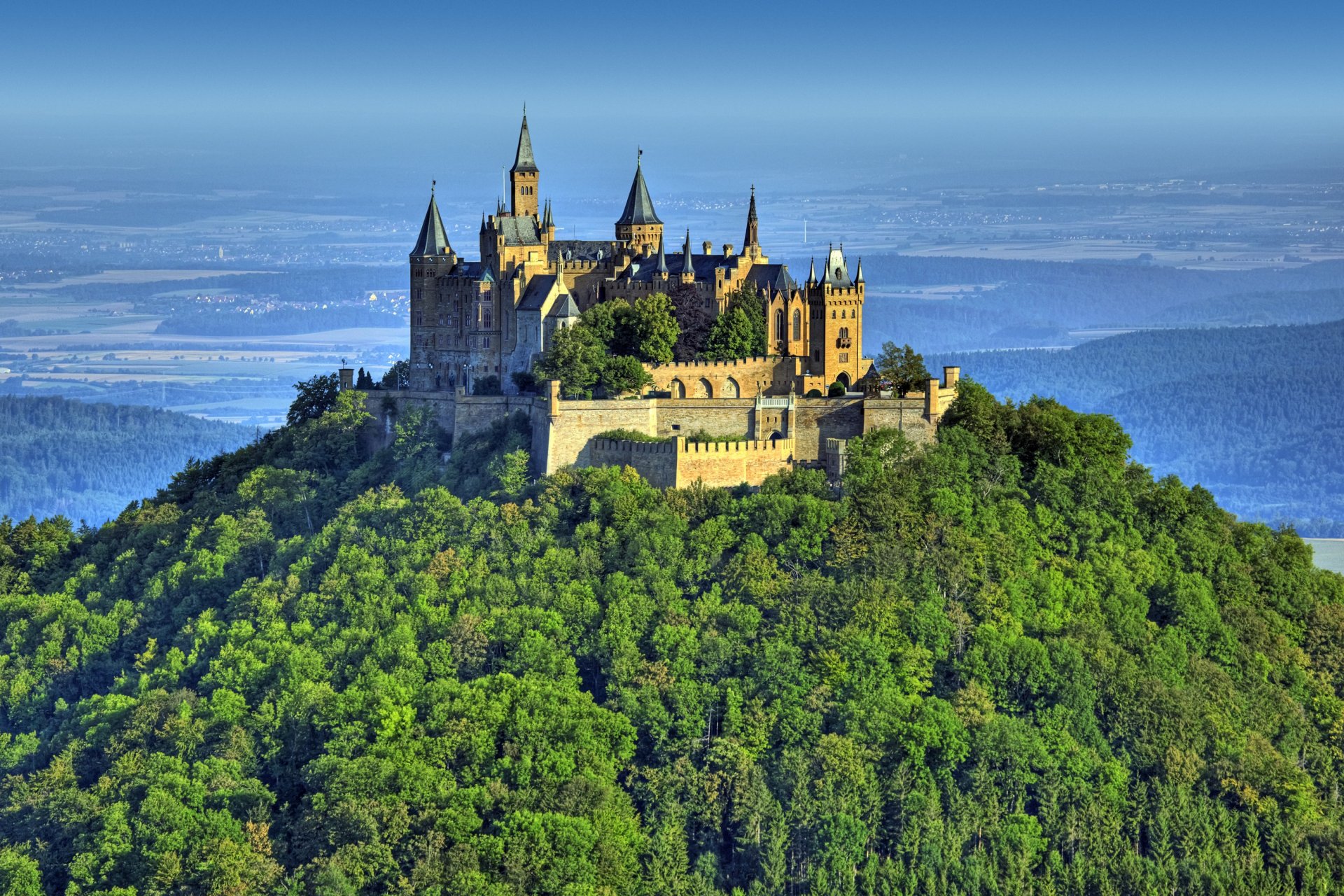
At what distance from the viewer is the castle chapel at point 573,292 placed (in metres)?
71.0

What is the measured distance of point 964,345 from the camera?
613 feet

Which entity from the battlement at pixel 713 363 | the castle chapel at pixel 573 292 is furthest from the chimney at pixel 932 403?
the battlement at pixel 713 363

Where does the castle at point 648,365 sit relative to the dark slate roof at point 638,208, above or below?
below

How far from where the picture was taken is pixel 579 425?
220 feet

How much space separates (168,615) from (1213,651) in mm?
30005

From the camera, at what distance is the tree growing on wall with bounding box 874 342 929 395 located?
225 ft

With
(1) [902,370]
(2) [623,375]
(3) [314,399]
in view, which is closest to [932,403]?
(1) [902,370]

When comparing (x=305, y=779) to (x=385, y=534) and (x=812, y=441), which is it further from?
(x=812, y=441)

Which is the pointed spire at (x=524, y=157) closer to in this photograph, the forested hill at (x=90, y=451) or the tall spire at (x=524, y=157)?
the tall spire at (x=524, y=157)

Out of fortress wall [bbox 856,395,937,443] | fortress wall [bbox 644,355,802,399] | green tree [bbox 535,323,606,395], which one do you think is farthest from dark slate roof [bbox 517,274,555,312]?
fortress wall [bbox 856,395,937,443]

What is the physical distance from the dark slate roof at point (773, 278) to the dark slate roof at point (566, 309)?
563 centimetres

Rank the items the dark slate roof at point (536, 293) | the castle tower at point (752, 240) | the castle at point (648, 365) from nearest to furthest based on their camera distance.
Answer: the castle at point (648, 365) → the dark slate roof at point (536, 293) → the castle tower at point (752, 240)

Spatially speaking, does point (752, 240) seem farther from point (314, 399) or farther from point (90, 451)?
point (90, 451)

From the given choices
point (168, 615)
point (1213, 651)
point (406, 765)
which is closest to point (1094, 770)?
point (1213, 651)
